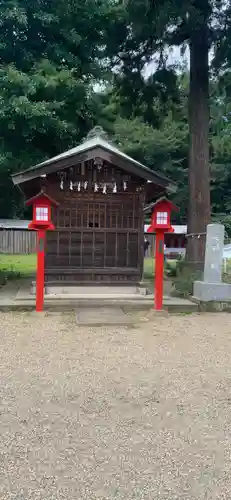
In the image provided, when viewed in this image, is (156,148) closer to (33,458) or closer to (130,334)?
(130,334)

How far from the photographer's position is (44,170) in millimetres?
10477

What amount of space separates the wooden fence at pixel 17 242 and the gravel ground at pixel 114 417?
27590mm

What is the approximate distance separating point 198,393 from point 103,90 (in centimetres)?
1382

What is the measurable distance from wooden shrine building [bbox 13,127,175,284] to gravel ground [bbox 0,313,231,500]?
430 centimetres

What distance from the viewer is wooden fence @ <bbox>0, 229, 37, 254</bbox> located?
34562 millimetres

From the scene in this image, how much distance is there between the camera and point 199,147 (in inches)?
558

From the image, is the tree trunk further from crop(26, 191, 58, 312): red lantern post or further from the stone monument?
crop(26, 191, 58, 312): red lantern post

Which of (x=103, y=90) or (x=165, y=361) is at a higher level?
(x=103, y=90)

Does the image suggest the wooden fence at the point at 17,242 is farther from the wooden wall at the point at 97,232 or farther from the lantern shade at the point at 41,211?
the lantern shade at the point at 41,211

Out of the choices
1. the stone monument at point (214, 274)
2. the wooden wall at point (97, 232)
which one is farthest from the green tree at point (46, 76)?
the stone monument at point (214, 274)

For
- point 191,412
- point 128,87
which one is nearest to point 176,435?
point 191,412

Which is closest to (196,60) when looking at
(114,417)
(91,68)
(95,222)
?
(91,68)

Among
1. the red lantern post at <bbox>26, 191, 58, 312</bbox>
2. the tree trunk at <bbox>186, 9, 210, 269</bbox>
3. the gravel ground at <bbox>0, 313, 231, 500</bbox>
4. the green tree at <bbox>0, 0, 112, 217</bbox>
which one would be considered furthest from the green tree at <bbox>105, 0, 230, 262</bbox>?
the gravel ground at <bbox>0, 313, 231, 500</bbox>

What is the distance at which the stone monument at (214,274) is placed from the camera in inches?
409
